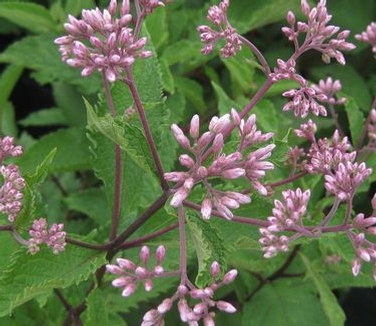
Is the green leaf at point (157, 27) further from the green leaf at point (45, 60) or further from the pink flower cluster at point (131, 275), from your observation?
the pink flower cluster at point (131, 275)

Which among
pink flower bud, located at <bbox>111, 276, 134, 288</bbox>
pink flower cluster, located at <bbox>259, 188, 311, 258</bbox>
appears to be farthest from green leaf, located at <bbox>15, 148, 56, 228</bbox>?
pink flower cluster, located at <bbox>259, 188, 311, 258</bbox>

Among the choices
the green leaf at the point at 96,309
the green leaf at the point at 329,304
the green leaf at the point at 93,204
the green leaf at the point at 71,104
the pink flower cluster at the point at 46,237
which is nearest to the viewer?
the pink flower cluster at the point at 46,237

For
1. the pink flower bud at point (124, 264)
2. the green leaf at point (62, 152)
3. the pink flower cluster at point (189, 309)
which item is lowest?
the green leaf at point (62, 152)

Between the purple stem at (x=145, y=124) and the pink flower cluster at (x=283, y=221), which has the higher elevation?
the purple stem at (x=145, y=124)

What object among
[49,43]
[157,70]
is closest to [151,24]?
[49,43]

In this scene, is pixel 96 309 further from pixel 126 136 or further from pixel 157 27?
pixel 157 27

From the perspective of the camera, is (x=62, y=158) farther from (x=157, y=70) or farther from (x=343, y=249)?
(x=343, y=249)

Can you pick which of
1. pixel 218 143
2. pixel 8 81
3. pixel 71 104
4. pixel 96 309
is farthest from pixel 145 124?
pixel 71 104

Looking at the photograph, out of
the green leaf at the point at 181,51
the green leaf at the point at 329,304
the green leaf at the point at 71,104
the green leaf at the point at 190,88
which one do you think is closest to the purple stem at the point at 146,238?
the green leaf at the point at 329,304

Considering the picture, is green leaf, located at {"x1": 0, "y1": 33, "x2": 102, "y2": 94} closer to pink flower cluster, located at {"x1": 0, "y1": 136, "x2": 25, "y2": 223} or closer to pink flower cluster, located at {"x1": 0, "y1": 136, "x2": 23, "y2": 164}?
pink flower cluster, located at {"x1": 0, "y1": 136, "x2": 23, "y2": 164}
